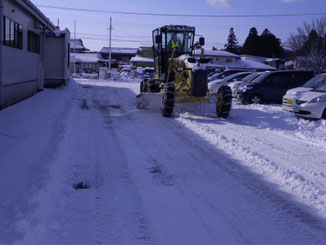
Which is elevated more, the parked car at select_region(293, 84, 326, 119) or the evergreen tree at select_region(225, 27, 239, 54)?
the evergreen tree at select_region(225, 27, 239, 54)

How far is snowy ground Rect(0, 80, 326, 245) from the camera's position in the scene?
3.85 meters

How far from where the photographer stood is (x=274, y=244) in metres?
3.69

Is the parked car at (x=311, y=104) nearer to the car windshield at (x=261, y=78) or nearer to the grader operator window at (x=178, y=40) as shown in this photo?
the car windshield at (x=261, y=78)

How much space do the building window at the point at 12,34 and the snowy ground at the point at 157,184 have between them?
316 centimetres

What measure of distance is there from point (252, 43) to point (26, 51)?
76465 mm

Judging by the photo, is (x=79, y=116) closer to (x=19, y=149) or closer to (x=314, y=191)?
(x=19, y=149)

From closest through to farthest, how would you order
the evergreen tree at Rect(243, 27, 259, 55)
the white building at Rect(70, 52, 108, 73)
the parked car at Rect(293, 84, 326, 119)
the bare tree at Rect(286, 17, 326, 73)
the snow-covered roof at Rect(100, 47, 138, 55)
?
the parked car at Rect(293, 84, 326, 119) → the bare tree at Rect(286, 17, 326, 73) → the white building at Rect(70, 52, 108, 73) → the evergreen tree at Rect(243, 27, 259, 55) → the snow-covered roof at Rect(100, 47, 138, 55)

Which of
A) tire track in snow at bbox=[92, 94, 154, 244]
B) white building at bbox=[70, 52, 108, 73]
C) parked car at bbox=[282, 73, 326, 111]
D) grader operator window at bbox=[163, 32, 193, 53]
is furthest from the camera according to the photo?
white building at bbox=[70, 52, 108, 73]

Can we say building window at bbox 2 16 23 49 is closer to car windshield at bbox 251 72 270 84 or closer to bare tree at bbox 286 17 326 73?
car windshield at bbox 251 72 270 84

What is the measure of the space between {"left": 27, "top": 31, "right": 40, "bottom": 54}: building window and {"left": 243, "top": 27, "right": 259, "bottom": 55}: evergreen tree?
71517 mm

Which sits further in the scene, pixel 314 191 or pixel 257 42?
pixel 257 42

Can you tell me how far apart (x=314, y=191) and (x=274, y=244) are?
1812mm

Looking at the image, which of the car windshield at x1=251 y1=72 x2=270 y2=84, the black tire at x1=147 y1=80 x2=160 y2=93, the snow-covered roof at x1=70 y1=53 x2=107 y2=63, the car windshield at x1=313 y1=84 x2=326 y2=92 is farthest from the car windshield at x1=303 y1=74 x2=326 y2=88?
the snow-covered roof at x1=70 y1=53 x2=107 y2=63

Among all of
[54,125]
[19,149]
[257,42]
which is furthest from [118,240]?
[257,42]
